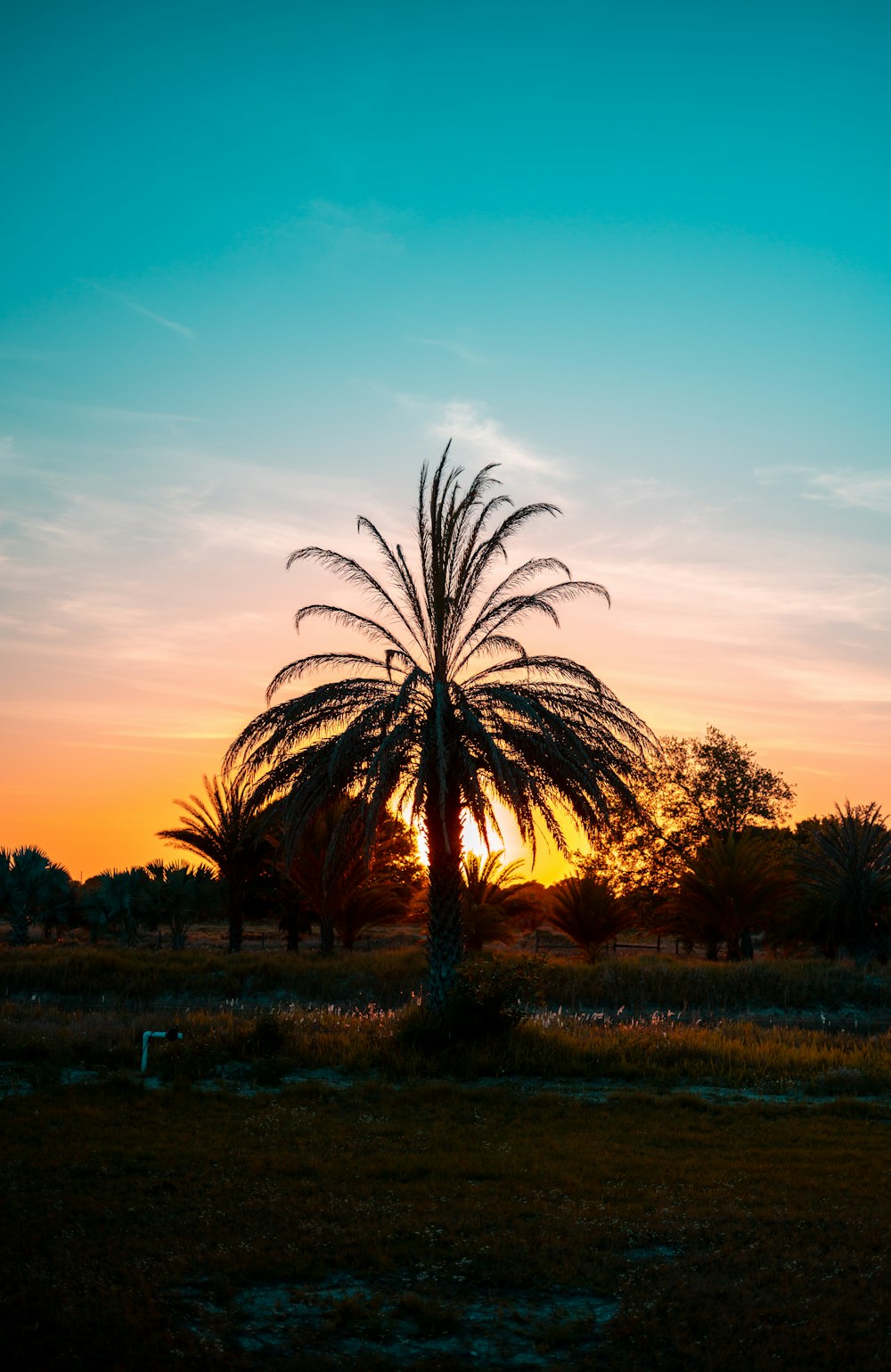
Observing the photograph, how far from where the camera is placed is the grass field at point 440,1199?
6.19 meters

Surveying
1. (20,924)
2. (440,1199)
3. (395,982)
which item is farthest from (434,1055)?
(20,924)

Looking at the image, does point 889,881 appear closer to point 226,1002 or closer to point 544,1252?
point 226,1002

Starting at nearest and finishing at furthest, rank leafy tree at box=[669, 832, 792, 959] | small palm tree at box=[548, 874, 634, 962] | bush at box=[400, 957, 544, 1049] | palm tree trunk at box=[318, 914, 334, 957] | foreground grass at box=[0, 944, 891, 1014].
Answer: bush at box=[400, 957, 544, 1049] → foreground grass at box=[0, 944, 891, 1014] → palm tree trunk at box=[318, 914, 334, 957] → leafy tree at box=[669, 832, 792, 959] → small palm tree at box=[548, 874, 634, 962]

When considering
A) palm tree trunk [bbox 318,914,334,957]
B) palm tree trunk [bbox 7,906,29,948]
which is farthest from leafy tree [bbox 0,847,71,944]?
palm tree trunk [bbox 318,914,334,957]

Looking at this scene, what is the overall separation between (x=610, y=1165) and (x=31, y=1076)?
26.1 ft

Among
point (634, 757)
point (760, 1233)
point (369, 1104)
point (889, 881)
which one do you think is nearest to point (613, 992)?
point (634, 757)

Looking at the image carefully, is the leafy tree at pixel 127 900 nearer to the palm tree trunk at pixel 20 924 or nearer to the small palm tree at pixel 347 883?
the palm tree trunk at pixel 20 924

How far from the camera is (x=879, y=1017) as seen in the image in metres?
25.5

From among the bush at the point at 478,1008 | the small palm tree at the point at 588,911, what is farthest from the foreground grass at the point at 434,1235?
the small palm tree at the point at 588,911

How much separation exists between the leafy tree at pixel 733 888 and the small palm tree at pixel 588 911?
2182mm

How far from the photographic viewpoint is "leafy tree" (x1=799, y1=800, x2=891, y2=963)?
32.9 meters

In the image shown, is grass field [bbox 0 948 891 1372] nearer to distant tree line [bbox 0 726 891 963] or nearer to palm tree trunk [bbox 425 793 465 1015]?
palm tree trunk [bbox 425 793 465 1015]

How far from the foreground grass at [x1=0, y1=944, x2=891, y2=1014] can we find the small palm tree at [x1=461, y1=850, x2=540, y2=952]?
5.14 meters

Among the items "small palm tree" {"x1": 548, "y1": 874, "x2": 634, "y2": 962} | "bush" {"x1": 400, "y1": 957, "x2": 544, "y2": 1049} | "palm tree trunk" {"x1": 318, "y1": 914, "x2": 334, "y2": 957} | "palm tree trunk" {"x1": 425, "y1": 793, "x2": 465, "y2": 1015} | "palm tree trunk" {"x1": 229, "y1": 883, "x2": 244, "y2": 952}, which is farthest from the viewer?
"small palm tree" {"x1": 548, "y1": 874, "x2": 634, "y2": 962}
